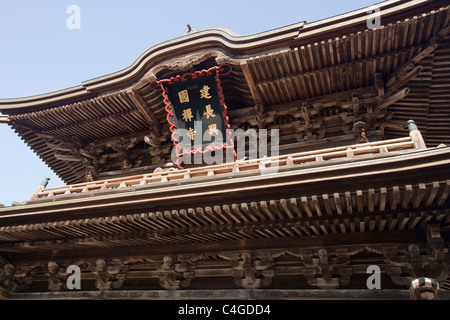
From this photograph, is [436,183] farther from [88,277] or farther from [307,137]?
[88,277]

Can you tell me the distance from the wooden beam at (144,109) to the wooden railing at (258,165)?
2.59 metres

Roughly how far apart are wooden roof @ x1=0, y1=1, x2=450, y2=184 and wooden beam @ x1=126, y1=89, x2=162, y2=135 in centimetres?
3

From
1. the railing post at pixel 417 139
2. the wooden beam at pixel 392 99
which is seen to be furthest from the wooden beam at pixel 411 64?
the railing post at pixel 417 139

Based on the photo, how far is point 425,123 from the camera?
28.4ft

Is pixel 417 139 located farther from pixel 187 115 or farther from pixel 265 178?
pixel 187 115

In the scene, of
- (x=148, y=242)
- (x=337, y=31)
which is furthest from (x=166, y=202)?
(x=337, y=31)

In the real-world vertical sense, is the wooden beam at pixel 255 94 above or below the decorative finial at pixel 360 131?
above

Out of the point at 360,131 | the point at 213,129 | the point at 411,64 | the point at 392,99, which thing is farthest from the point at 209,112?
the point at 411,64

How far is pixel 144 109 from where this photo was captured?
32.4 feet

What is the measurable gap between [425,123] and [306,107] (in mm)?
3192

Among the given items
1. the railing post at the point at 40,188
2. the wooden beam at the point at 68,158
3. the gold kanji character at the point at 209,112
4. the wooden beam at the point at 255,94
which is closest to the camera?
the railing post at the point at 40,188

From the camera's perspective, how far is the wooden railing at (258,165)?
6.05 metres

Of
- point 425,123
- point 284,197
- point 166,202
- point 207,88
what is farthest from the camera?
point 207,88

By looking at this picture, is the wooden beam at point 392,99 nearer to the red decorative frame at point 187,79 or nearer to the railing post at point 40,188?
the red decorative frame at point 187,79
